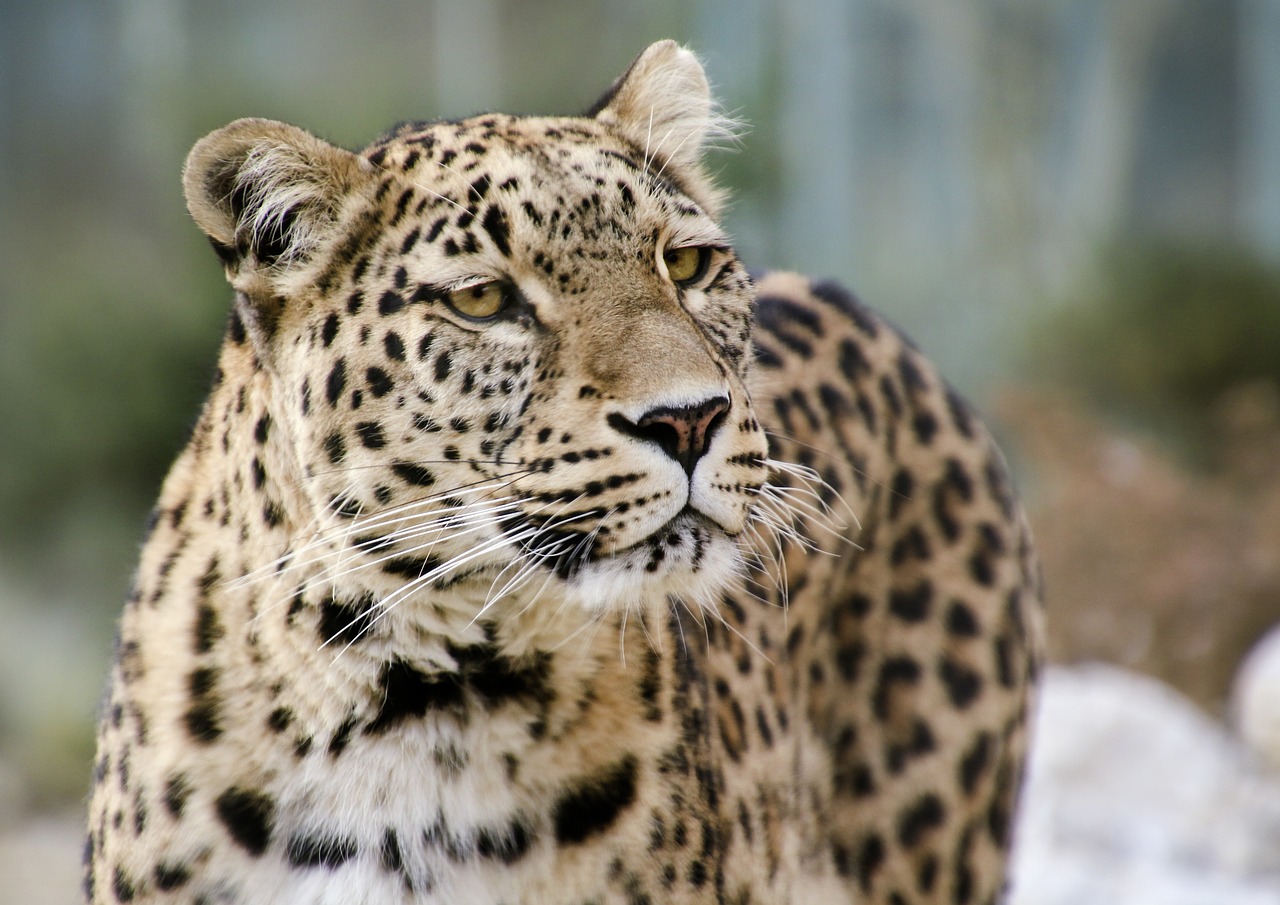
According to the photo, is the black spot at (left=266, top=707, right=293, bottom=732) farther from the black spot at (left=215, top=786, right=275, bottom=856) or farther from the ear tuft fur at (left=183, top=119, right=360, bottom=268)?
the ear tuft fur at (left=183, top=119, right=360, bottom=268)

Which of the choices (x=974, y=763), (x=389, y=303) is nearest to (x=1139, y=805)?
(x=974, y=763)

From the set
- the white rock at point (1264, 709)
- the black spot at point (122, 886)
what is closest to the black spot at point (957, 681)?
the black spot at point (122, 886)

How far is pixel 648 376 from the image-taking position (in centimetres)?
295

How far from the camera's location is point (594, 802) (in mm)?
3217

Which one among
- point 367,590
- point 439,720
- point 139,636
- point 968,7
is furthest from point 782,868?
point 968,7

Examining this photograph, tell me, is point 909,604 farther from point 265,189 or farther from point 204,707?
point 265,189

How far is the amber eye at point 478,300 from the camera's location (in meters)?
3.14

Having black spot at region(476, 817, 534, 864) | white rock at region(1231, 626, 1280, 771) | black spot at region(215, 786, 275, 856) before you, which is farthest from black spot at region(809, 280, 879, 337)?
white rock at region(1231, 626, 1280, 771)

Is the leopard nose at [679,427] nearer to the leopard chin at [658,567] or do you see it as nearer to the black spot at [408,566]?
the leopard chin at [658,567]

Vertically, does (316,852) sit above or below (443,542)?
below

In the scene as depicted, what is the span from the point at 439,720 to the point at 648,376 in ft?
2.84

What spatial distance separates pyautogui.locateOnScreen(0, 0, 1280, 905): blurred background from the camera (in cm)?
1045

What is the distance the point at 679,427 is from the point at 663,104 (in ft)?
4.03

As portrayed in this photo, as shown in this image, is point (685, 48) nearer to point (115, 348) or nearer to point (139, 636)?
point (139, 636)
